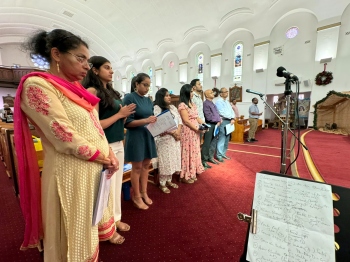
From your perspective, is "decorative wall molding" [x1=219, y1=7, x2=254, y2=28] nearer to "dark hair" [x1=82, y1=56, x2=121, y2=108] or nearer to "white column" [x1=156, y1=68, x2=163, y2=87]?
"white column" [x1=156, y1=68, x2=163, y2=87]

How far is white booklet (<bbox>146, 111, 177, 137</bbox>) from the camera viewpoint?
6.02 ft

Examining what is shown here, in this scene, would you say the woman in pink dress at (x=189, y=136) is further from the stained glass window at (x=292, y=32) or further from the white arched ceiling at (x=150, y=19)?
the stained glass window at (x=292, y=32)

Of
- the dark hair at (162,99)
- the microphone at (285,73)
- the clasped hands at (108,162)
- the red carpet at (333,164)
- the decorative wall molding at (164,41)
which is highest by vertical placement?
the decorative wall molding at (164,41)

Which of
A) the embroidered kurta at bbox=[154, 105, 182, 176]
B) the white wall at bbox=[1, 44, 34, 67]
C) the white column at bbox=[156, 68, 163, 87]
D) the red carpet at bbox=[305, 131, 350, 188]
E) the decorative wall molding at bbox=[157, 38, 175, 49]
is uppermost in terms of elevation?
the decorative wall molding at bbox=[157, 38, 175, 49]

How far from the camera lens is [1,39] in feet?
45.6

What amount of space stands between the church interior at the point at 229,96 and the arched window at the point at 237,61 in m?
0.06

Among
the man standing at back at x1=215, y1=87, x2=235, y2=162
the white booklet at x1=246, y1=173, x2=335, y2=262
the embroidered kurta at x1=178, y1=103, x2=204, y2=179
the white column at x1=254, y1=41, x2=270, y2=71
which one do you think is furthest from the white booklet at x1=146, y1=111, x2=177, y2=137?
the white column at x1=254, y1=41, x2=270, y2=71

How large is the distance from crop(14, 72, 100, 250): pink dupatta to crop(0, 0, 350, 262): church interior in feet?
0.30

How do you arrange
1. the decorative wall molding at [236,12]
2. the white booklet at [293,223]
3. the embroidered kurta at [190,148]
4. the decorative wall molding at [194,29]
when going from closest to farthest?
1. the white booklet at [293,223]
2. the embroidered kurta at [190,148]
3. the decorative wall molding at [236,12]
4. the decorative wall molding at [194,29]

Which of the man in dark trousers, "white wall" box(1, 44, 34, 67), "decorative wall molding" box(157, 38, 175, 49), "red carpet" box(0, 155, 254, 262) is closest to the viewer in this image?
"red carpet" box(0, 155, 254, 262)

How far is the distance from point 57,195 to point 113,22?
15.4 metres

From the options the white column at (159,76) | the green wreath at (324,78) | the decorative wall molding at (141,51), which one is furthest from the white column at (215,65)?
the decorative wall molding at (141,51)

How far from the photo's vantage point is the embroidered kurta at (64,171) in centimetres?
78

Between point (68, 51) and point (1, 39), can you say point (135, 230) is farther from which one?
point (1, 39)
